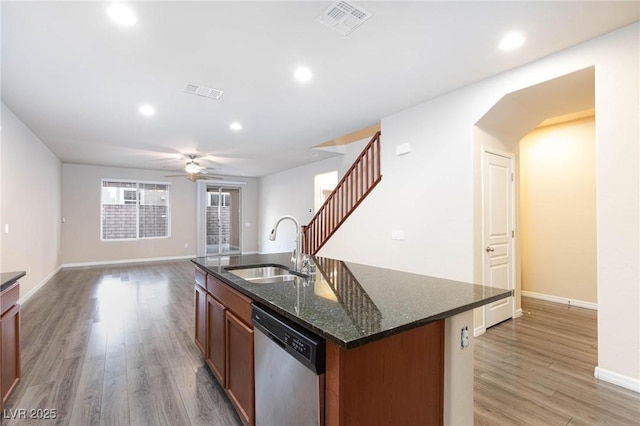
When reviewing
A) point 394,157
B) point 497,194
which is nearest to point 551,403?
point 497,194

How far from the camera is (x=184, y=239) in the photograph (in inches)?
361

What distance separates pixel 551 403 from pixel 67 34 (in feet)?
14.6

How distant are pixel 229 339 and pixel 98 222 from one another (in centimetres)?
809

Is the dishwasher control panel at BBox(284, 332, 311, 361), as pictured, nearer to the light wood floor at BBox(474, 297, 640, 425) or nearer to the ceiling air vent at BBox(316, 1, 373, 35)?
the light wood floor at BBox(474, 297, 640, 425)

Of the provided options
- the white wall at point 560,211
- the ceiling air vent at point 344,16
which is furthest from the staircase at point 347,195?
the white wall at point 560,211

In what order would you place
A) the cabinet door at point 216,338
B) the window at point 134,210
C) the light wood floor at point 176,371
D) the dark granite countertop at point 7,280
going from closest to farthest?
1. the dark granite countertop at point 7,280
2. the light wood floor at point 176,371
3. the cabinet door at point 216,338
4. the window at point 134,210

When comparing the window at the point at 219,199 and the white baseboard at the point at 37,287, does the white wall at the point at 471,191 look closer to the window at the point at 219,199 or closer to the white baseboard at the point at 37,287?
the white baseboard at the point at 37,287

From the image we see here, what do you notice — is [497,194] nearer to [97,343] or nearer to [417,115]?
[417,115]

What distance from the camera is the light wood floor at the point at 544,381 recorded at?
195 centimetres

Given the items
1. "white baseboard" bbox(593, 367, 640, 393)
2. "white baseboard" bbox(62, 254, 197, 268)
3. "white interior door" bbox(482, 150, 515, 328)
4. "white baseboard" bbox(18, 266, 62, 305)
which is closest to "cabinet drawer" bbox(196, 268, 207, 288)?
"white interior door" bbox(482, 150, 515, 328)

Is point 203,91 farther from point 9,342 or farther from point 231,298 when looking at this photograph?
point 9,342

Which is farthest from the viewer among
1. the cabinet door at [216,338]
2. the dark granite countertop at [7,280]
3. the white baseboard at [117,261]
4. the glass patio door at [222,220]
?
the glass patio door at [222,220]

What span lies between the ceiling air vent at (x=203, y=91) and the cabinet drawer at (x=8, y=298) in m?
2.34

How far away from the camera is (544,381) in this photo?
2354 millimetres
